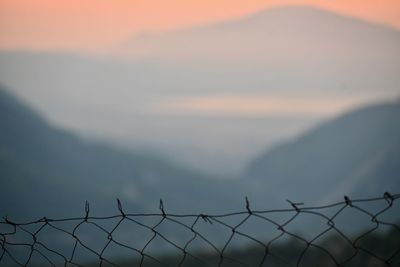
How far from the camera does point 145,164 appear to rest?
3.29 metres

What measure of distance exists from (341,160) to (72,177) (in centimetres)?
141

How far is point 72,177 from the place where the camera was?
3227mm

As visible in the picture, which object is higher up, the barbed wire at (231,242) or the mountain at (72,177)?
the mountain at (72,177)

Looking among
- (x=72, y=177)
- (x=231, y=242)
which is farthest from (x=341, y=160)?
(x=72, y=177)

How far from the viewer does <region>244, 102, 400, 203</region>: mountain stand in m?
3.25

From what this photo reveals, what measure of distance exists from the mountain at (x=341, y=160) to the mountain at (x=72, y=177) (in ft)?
0.98

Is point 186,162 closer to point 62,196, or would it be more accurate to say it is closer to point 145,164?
point 145,164

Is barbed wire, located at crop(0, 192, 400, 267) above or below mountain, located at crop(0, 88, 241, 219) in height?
below

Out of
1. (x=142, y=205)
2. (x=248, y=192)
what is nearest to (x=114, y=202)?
(x=142, y=205)

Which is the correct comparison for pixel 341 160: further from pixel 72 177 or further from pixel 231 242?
pixel 72 177

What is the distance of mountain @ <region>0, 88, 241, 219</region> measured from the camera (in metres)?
3.22

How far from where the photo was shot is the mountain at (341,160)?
3252 millimetres

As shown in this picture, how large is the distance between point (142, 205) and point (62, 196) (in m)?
0.42

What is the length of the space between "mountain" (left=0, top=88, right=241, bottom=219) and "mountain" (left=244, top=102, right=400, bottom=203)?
298mm
